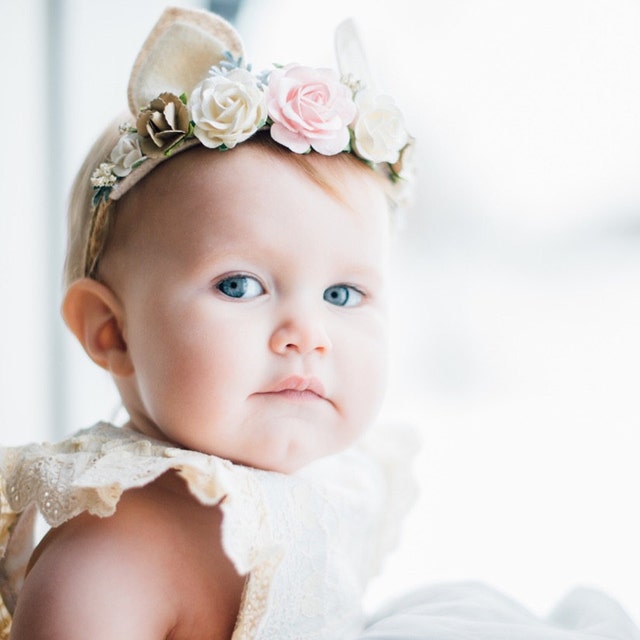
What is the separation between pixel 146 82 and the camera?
3.50 feet

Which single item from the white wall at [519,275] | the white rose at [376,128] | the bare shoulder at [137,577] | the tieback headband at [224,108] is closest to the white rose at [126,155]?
the tieback headband at [224,108]

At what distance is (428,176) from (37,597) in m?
1.08

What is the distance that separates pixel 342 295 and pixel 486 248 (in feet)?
2.22

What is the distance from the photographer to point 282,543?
88cm

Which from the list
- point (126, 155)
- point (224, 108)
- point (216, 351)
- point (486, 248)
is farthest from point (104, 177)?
point (486, 248)

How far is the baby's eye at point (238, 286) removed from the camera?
38.4 inches

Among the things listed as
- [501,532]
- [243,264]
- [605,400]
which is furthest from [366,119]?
[501,532]

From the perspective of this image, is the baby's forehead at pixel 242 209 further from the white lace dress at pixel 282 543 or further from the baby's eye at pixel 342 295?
the white lace dress at pixel 282 543

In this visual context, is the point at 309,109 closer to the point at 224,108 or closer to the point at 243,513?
the point at 224,108

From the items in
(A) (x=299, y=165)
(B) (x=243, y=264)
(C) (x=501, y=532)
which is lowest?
(C) (x=501, y=532)

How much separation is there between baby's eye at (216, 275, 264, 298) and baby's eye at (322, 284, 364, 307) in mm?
101

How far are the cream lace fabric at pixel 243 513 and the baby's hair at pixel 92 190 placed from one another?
0.23 meters

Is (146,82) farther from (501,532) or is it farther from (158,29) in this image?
(501,532)

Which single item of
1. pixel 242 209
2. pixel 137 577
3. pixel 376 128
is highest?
pixel 376 128
